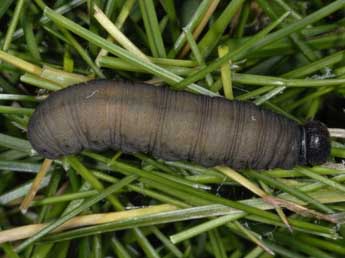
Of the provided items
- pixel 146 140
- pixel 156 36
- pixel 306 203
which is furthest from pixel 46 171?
pixel 306 203

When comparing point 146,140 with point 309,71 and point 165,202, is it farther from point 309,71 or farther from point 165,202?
point 309,71

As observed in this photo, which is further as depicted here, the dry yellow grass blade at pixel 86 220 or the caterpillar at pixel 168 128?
the dry yellow grass blade at pixel 86 220

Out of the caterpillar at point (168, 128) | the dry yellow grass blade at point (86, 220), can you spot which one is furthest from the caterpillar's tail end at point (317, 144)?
the dry yellow grass blade at point (86, 220)

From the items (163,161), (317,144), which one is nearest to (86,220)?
(163,161)

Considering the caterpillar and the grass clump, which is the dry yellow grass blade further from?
the caterpillar

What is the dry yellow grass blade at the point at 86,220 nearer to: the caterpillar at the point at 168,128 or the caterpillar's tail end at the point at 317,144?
the caterpillar at the point at 168,128

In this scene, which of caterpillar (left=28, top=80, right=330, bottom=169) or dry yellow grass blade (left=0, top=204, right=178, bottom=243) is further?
dry yellow grass blade (left=0, top=204, right=178, bottom=243)

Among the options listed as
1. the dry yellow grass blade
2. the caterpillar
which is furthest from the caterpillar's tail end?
the dry yellow grass blade

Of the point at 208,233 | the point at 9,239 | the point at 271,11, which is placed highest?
the point at 271,11
